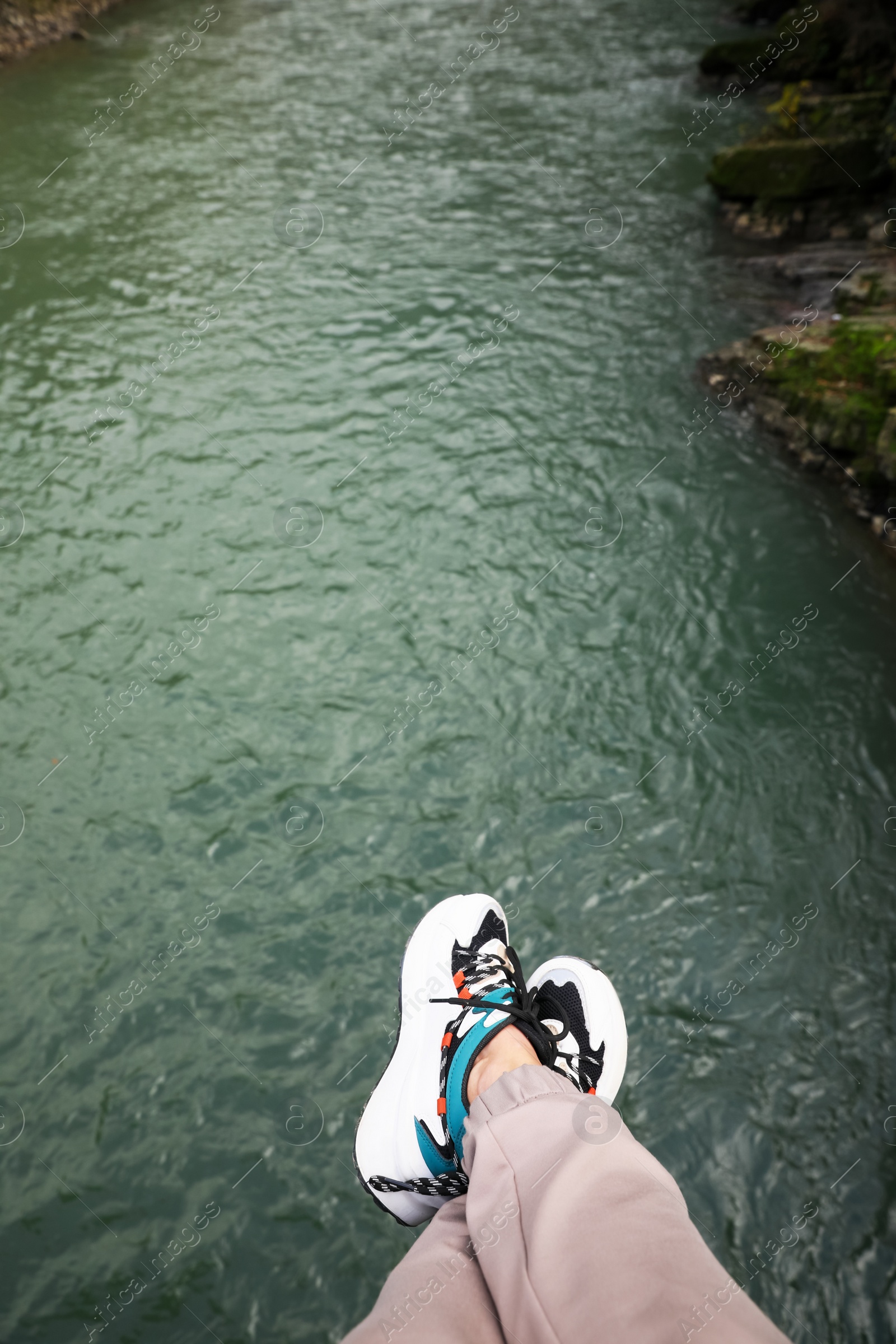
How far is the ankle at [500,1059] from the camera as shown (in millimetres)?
1501

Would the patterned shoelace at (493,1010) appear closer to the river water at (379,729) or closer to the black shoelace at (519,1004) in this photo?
the black shoelace at (519,1004)

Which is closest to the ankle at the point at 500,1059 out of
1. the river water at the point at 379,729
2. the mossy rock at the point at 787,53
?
the river water at the point at 379,729

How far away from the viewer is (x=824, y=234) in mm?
5430

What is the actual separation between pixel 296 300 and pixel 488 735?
3.33m

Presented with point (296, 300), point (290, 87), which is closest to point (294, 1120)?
point (296, 300)

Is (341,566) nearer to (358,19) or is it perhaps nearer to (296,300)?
(296,300)

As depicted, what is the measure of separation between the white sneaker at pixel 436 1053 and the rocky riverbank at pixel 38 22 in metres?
10.3

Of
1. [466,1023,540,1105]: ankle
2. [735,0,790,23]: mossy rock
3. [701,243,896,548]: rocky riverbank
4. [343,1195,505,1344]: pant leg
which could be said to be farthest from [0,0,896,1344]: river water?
[735,0,790,23]: mossy rock

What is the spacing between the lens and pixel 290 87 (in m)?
7.41

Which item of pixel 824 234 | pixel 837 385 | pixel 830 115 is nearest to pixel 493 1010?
pixel 837 385

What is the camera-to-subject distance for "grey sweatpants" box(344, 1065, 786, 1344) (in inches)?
37.9

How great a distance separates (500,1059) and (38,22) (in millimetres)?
11657

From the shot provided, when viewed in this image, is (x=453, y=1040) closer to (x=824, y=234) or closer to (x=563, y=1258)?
(x=563, y=1258)

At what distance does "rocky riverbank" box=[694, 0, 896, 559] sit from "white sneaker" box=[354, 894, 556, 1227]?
260 centimetres
